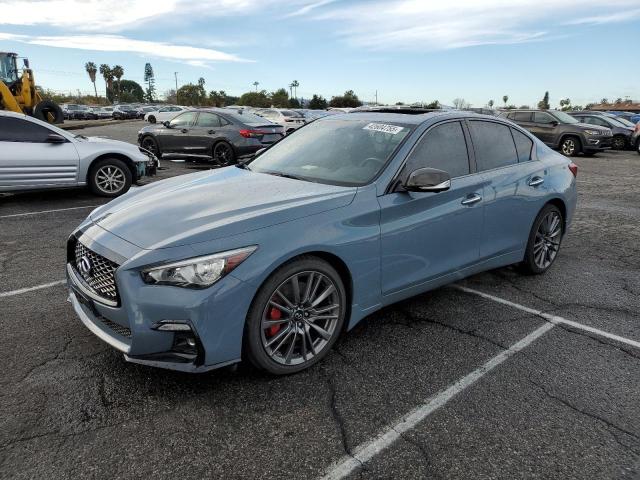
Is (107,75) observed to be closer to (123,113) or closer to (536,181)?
(123,113)

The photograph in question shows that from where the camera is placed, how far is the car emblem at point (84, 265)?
9.80ft

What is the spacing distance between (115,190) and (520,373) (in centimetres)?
767

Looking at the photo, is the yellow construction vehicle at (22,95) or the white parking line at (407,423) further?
the yellow construction vehicle at (22,95)

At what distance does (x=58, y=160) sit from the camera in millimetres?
8070

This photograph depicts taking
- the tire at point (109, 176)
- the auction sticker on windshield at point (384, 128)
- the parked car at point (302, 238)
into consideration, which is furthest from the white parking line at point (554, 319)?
the tire at point (109, 176)

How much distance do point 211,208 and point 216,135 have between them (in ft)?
33.6

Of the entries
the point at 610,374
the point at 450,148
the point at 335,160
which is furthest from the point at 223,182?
the point at 610,374

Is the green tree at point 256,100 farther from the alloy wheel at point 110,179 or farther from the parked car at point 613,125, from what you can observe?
the alloy wheel at point 110,179

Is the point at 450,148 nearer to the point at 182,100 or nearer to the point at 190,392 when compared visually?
the point at 190,392

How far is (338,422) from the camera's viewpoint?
2.62 meters

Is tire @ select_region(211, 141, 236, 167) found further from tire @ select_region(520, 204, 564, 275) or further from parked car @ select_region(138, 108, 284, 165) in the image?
tire @ select_region(520, 204, 564, 275)

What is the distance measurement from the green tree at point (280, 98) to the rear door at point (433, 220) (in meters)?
86.1

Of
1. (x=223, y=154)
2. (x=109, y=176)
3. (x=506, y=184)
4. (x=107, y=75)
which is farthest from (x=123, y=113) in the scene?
(x=107, y=75)

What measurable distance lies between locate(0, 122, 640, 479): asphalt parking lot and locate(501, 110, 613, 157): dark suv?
16.1 metres
